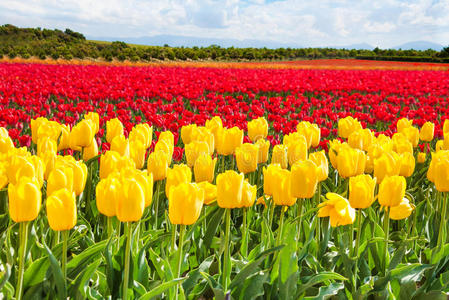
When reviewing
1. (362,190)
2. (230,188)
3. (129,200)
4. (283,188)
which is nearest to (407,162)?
(362,190)

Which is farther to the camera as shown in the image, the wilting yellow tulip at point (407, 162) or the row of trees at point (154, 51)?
the row of trees at point (154, 51)

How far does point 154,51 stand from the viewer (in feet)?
129

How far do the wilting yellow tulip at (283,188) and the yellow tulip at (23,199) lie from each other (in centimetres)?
104

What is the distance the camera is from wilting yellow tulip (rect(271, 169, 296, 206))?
6.68 feet

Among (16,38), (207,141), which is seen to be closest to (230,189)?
(207,141)

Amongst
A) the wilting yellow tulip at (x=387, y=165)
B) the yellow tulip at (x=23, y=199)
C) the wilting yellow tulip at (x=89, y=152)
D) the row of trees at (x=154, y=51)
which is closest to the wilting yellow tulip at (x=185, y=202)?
the yellow tulip at (x=23, y=199)

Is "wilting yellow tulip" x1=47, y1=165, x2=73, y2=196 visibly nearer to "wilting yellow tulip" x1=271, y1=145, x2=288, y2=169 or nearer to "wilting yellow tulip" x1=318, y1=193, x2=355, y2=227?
"wilting yellow tulip" x1=318, y1=193, x2=355, y2=227

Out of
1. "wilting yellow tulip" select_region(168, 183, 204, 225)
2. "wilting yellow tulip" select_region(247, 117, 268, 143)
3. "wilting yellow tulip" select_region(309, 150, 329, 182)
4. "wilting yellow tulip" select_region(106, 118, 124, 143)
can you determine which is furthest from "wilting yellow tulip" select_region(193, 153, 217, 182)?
"wilting yellow tulip" select_region(247, 117, 268, 143)

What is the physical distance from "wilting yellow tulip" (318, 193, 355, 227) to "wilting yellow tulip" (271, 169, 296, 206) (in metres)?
0.15

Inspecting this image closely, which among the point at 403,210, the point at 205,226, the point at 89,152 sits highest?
the point at 89,152

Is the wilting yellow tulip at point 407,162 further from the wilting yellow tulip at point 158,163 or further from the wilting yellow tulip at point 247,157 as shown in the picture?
the wilting yellow tulip at point 158,163

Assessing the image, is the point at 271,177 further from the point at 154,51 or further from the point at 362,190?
the point at 154,51

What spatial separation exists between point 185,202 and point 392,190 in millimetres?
1033

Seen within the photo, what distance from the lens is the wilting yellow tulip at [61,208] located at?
1.58 m
